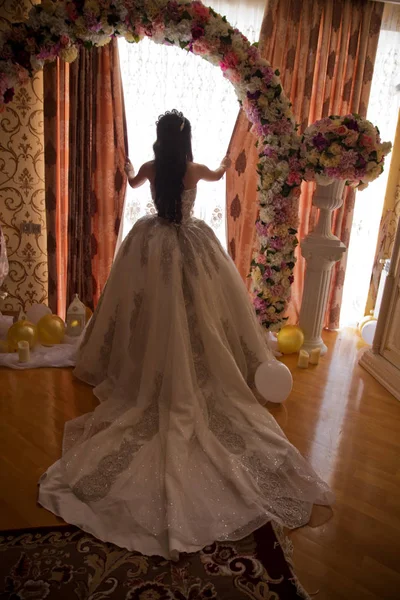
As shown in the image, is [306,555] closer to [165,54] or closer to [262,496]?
[262,496]

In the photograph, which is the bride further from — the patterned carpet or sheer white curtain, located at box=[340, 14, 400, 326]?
sheer white curtain, located at box=[340, 14, 400, 326]

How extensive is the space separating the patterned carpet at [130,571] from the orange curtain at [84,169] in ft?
8.43

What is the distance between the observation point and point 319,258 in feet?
11.9

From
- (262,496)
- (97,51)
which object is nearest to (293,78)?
(97,51)

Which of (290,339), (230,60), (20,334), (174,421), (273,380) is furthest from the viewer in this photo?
(290,339)

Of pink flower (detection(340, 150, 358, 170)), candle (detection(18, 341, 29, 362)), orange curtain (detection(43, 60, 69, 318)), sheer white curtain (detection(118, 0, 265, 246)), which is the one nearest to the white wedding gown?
candle (detection(18, 341, 29, 362))

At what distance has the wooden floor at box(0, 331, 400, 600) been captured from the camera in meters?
1.80

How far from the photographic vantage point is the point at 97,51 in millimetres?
3572

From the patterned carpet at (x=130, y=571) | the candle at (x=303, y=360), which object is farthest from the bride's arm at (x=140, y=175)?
the patterned carpet at (x=130, y=571)

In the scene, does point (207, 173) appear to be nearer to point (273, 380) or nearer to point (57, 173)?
point (273, 380)

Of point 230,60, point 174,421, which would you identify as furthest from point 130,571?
point 230,60

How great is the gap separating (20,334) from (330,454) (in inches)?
93.8

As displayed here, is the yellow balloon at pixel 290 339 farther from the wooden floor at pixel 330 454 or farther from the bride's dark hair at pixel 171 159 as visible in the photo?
the bride's dark hair at pixel 171 159

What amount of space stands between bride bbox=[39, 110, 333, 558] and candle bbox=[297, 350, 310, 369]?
26.0 inches
